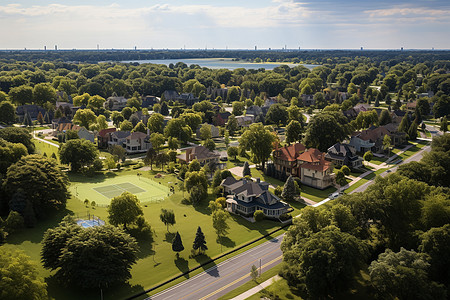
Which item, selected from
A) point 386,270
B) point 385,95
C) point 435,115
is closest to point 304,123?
point 435,115

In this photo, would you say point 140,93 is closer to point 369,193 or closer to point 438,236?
point 369,193

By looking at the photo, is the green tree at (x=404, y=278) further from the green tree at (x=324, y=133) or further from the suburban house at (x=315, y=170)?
the green tree at (x=324, y=133)

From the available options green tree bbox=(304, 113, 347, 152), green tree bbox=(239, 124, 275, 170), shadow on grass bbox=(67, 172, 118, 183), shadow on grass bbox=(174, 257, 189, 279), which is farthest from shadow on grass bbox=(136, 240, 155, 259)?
green tree bbox=(304, 113, 347, 152)

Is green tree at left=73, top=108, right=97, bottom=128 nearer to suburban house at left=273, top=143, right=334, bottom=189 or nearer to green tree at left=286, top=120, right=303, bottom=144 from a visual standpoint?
green tree at left=286, top=120, right=303, bottom=144

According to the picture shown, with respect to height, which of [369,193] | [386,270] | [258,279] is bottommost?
[258,279]

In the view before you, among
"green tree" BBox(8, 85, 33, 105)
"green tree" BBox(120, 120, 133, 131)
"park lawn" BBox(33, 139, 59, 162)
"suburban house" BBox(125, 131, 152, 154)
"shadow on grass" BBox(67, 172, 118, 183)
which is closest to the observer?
"shadow on grass" BBox(67, 172, 118, 183)

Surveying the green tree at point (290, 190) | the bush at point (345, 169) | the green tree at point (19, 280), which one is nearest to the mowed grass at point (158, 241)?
the green tree at point (19, 280)


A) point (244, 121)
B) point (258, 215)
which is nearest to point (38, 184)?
Result: point (258, 215)
